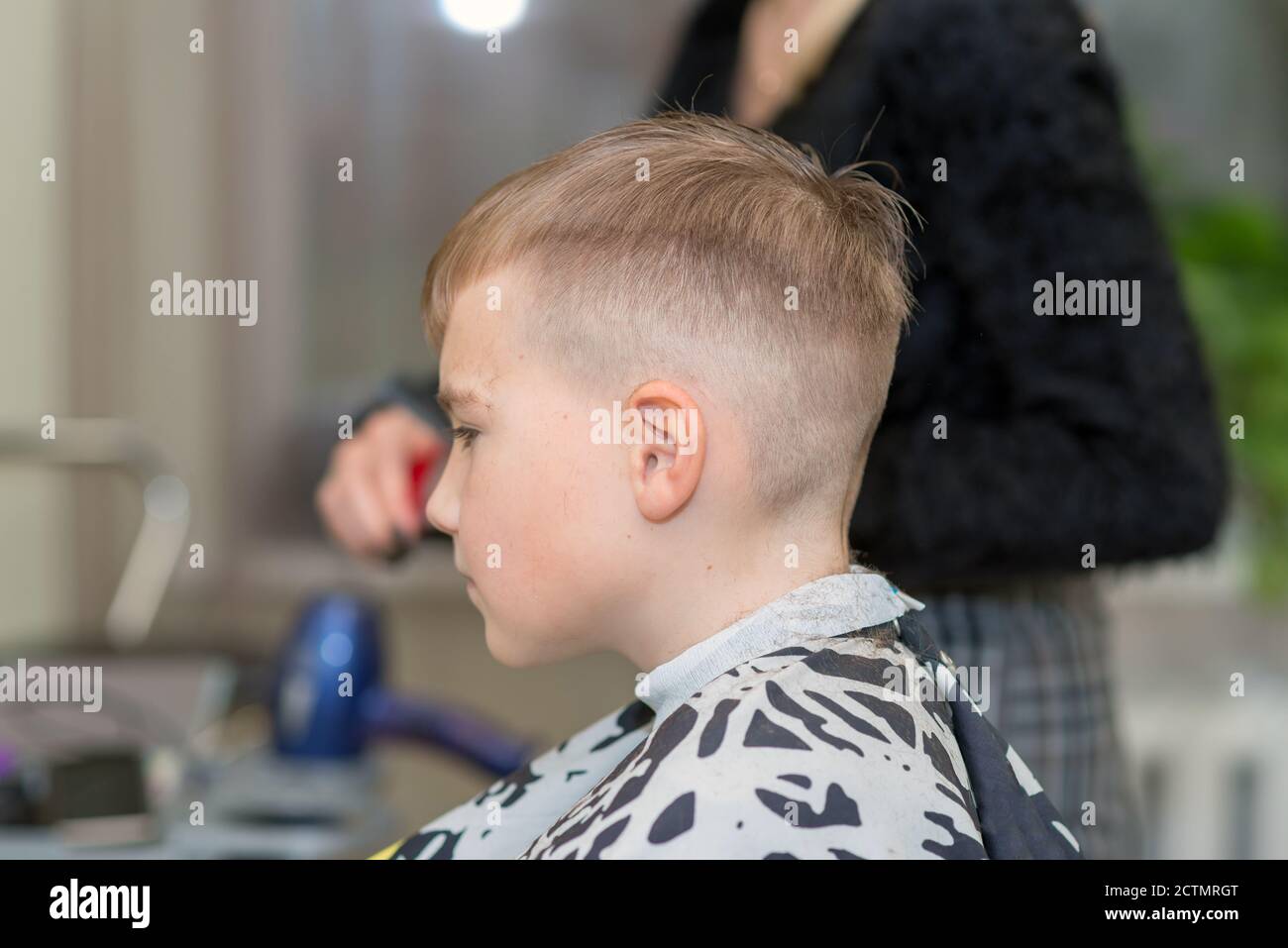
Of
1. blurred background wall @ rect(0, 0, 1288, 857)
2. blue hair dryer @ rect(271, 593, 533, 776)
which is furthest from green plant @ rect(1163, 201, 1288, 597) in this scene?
blue hair dryer @ rect(271, 593, 533, 776)

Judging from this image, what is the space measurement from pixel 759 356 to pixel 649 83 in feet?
5.48

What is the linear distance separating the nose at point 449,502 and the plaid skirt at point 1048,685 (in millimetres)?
407

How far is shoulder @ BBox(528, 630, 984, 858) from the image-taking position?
1.36 ft

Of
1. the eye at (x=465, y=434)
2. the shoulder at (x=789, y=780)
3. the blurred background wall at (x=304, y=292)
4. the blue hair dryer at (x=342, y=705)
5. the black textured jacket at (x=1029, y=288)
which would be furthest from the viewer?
the blurred background wall at (x=304, y=292)

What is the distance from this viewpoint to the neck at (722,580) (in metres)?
0.51

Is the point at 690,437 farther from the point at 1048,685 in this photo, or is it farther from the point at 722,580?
the point at 1048,685

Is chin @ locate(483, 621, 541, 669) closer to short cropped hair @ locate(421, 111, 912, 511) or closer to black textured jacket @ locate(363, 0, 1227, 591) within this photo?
short cropped hair @ locate(421, 111, 912, 511)

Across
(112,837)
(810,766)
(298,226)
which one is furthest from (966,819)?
(298,226)

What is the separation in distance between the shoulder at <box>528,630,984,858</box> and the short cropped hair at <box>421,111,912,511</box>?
0.09 m

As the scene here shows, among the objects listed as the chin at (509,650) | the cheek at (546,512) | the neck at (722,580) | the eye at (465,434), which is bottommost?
the chin at (509,650)

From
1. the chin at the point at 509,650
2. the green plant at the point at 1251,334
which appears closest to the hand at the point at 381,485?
the chin at the point at 509,650

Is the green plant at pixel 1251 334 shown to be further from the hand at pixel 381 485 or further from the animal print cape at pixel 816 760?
the animal print cape at pixel 816 760
